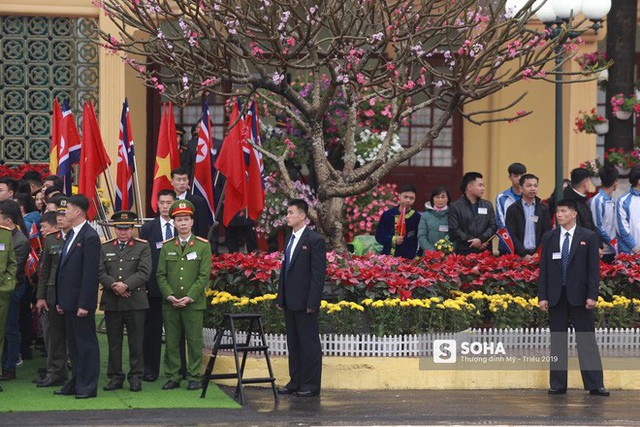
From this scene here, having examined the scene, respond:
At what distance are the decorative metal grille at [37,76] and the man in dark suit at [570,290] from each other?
32.0ft

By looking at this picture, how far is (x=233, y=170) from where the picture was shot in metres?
18.3

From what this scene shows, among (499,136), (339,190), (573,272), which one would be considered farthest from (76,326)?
(499,136)

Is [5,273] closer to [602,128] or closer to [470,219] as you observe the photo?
[470,219]

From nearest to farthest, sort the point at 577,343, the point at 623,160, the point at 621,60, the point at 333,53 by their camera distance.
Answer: the point at 577,343 → the point at 333,53 → the point at 623,160 → the point at 621,60

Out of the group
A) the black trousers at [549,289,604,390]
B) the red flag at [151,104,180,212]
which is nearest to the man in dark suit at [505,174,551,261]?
the black trousers at [549,289,604,390]

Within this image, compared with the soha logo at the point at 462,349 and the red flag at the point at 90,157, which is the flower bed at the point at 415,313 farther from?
the red flag at the point at 90,157

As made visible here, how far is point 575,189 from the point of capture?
1778cm

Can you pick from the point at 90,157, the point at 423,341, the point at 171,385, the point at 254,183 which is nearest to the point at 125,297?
the point at 171,385

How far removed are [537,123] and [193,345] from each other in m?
11.5

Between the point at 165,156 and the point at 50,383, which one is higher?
the point at 165,156

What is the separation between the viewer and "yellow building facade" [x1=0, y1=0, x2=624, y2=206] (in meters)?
22.7

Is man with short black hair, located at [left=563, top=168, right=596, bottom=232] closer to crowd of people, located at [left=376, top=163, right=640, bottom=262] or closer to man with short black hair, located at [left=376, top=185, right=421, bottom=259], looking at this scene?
crowd of people, located at [left=376, top=163, right=640, bottom=262]

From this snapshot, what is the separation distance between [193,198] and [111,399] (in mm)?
3492

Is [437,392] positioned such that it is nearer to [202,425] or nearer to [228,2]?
[202,425]
